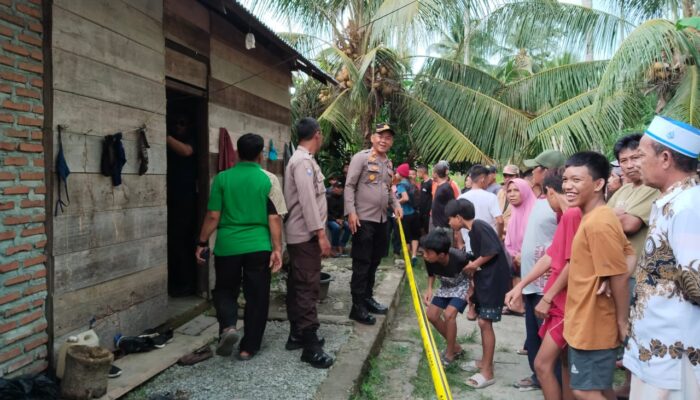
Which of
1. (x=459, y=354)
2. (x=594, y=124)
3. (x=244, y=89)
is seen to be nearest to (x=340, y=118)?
(x=244, y=89)

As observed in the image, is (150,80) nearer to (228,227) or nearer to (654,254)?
(228,227)

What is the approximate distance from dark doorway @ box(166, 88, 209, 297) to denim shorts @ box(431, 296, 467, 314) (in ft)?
8.15

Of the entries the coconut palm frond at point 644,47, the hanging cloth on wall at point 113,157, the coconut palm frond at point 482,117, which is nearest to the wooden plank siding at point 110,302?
the hanging cloth on wall at point 113,157

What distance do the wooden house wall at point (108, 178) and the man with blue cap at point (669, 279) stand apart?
340cm

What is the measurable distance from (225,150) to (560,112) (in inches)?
336

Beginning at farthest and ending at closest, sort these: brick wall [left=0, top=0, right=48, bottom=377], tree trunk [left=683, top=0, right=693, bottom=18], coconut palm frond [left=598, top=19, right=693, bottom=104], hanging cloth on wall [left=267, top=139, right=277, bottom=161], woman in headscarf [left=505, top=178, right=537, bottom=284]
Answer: tree trunk [left=683, top=0, right=693, bottom=18] < hanging cloth on wall [left=267, top=139, right=277, bottom=161] < coconut palm frond [left=598, top=19, right=693, bottom=104] < woman in headscarf [left=505, top=178, right=537, bottom=284] < brick wall [left=0, top=0, right=48, bottom=377]

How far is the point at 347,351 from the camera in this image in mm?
4199

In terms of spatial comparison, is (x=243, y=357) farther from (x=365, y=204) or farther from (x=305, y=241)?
(x=365, y=204)

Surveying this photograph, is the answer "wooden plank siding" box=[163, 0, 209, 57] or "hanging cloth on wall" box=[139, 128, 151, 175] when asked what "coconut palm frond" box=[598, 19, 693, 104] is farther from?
"hanging cloth on wall" box=[139, 128, 151, 175]

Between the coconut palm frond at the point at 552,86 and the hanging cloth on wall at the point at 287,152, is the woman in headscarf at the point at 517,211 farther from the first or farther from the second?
the coconut palm frond at the point at 552,86

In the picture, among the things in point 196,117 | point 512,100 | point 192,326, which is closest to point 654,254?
point 192,326

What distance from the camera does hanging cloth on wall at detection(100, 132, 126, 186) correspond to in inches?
143

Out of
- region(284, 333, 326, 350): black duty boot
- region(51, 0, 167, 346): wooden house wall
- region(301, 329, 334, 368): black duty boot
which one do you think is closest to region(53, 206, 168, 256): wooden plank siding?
region(51, 0, 167, 346): wooden house wall

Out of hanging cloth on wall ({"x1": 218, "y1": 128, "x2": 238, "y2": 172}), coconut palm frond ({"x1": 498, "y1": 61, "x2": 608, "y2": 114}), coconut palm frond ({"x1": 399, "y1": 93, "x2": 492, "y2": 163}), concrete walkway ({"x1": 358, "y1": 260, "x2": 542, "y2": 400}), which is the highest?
coconut palm frond ({"x1": 498, "y1": 61, "x2": 608, "y2": 114})
